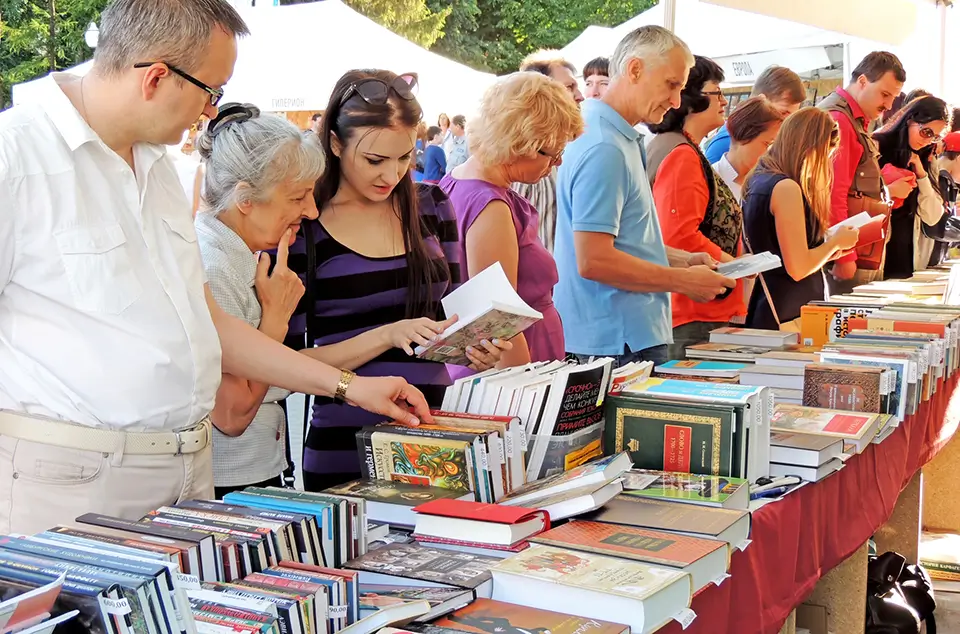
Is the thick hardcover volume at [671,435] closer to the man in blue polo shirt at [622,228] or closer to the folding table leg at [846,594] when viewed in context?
the folding table leg at [846,594]

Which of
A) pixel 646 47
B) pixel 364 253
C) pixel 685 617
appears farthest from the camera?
pixel 646 47

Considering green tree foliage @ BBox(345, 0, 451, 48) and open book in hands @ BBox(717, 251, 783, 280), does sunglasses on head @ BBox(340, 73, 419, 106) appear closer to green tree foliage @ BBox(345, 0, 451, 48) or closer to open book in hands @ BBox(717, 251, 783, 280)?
open book in hands @ BBox(717, 251, 783, 280)

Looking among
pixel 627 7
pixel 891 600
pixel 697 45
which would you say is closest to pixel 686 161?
pixel 891 600

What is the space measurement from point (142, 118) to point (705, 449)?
1.12 metres

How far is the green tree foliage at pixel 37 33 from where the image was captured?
13.7 meters

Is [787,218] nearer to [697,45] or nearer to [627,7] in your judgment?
[697,45]

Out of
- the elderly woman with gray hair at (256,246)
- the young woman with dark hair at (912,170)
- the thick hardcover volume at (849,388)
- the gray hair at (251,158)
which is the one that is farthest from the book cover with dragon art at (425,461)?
the young woman with dark hair at (912,170)

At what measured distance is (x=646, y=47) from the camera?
2.85 meters

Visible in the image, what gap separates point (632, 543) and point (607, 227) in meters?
1.40

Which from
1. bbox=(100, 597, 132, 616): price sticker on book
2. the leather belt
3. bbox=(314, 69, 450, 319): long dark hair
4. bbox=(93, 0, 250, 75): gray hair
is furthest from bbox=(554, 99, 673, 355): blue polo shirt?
bbox=(100, 597, 132, 616): price sticker on book

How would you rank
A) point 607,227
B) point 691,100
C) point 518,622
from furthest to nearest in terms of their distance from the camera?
point 691,100 → point 607,227 → point 518,622

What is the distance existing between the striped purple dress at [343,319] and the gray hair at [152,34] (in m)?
0.64

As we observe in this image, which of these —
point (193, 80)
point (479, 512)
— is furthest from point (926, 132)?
point (193, 80)

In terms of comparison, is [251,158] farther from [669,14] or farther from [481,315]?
[669,14]
